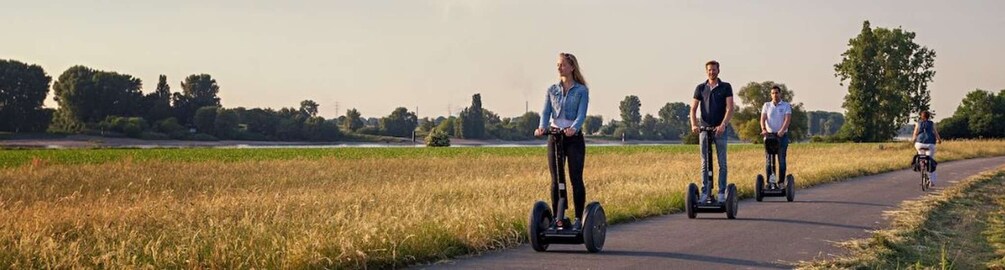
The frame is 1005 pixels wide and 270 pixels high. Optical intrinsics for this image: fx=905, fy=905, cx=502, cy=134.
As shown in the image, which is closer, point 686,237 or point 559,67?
point 559,67

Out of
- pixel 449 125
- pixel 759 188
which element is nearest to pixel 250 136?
pixel 449 125

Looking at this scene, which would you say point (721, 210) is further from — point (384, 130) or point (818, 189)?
point (384, 130)

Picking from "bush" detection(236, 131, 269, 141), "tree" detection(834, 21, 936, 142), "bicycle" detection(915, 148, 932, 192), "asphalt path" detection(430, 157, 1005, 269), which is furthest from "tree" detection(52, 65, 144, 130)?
"asphalt path" detection(430, 157, 1005, 269)

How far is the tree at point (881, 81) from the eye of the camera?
273 ft

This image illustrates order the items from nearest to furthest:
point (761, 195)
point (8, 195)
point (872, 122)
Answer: point (761, 195), point (8, 195), point (872, 122)

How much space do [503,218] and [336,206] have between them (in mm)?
4219

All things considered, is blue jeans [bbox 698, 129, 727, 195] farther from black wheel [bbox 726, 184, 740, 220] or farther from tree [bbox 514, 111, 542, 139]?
tree [bbox 514, 111, 542, 139]

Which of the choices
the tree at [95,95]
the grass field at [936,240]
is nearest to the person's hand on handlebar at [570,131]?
the grass field at [936,240]

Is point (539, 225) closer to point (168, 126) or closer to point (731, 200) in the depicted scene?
point (731, 200)

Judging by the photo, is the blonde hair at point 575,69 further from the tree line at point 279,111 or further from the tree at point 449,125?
the tree at point 449,125

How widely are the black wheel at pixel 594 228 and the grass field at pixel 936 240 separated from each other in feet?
5.91

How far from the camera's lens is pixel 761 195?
14.8m

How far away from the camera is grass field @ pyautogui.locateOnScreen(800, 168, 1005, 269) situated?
Answer: 26.1ft

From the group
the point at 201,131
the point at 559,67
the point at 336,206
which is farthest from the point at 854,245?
the point at 201,131
